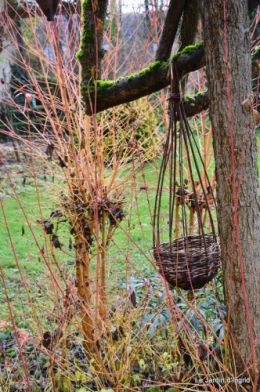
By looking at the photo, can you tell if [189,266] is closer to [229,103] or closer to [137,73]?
[229,103]

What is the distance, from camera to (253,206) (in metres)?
1.89

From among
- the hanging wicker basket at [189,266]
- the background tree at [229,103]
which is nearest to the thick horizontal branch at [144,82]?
the background tree at [229,103]

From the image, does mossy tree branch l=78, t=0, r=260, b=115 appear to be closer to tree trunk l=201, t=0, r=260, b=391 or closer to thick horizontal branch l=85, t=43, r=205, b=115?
thick horizontal branch l=85, t=43, r=205, b=115

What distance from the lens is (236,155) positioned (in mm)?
1843

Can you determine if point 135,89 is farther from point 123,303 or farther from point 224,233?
point 123,303

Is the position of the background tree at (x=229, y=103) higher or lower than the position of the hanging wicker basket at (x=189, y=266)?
higher

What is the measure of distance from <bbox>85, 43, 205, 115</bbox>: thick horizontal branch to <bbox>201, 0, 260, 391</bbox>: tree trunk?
3.6 inches

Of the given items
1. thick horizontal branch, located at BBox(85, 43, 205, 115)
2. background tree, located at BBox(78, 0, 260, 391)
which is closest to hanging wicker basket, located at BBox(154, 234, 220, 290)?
background tree, located at BBox(78, 0, 260, 391)

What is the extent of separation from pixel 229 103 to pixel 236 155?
25 cm

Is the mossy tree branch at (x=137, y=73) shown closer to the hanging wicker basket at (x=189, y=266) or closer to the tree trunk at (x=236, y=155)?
the tree trunk at (x=236, y=155)

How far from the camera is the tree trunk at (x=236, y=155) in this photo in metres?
1.81

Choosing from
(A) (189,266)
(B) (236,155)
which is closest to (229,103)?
(B) (236,155)

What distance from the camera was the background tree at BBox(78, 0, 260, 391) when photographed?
1.81m

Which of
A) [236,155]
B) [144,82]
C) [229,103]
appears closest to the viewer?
[229,103]
